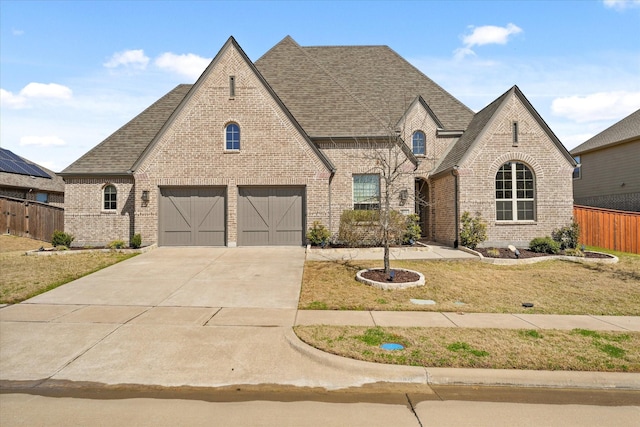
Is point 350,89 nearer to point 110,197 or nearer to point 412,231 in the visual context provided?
point 412,231

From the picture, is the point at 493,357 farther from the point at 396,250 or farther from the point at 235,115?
the point at 235,115

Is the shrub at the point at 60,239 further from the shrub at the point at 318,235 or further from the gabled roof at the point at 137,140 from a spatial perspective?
the shrub at the point at 318,235

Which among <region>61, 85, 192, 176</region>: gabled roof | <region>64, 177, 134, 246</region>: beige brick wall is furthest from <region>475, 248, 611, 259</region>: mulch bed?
<region>64, 177, 134, 246</region>: beige brick wall

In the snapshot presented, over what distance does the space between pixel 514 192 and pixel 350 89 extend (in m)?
11.1

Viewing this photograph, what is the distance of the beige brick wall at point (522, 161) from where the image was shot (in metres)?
15.1

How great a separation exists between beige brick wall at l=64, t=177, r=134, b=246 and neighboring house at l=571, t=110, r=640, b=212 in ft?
97.8

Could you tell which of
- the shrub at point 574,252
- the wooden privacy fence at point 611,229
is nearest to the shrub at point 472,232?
the shrub at point 574,252

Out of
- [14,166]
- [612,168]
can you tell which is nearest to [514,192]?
[612,168]

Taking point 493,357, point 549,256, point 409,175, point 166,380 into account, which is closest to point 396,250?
point 409,175

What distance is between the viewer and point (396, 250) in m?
13.9

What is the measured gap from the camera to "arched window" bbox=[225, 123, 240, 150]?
15.3m

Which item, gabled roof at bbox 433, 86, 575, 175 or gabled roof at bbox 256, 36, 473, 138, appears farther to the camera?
gabled roof at bbox 256, 36, 473, 138

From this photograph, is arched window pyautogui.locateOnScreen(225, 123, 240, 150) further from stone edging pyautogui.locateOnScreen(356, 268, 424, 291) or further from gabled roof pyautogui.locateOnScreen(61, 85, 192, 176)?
stone edging pyautogui.locateOnScreen(356, 268, 424, 291)

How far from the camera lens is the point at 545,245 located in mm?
14148
